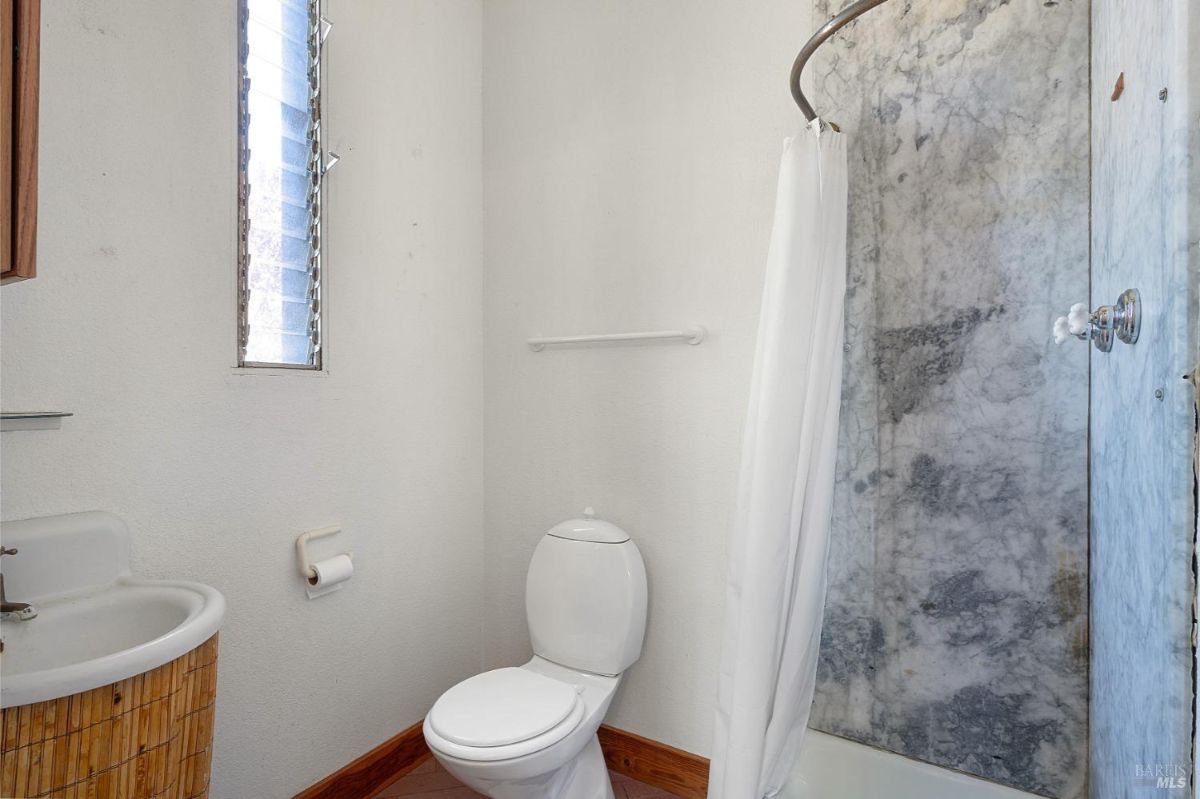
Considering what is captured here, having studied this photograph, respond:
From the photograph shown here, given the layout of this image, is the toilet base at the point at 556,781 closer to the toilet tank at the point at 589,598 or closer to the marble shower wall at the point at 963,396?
the toilet tank at the point at 589,598

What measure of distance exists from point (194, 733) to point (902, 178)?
1.93 metres

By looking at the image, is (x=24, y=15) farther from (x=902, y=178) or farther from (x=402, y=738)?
(x=402, y=738)

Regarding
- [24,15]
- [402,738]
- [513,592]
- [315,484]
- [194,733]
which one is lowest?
[402,738]

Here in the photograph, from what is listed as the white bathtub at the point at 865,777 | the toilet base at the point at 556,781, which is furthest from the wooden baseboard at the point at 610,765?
the white bathtub at the point at 865,777

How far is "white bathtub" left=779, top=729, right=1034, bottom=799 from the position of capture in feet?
4.66

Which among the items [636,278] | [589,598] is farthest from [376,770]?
[636,278]

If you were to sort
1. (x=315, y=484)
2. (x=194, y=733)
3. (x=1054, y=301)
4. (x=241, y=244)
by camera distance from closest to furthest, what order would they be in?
A: (x=194, y=733), (x=1054, y=301), (x=241, y=244), (x=315, y=484)

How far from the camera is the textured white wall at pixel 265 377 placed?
1168mm

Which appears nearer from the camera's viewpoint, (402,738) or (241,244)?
(241,244)

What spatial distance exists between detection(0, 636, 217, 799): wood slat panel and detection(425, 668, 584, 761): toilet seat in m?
0.50

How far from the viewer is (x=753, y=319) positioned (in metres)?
1.66

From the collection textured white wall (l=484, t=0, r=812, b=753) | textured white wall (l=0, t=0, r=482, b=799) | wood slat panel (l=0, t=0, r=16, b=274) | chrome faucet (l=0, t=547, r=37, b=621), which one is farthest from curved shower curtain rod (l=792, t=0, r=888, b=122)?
chrome faucet (l=0, t=547, r=37, b=621)

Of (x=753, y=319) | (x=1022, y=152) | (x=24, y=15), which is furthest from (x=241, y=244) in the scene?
(x=1022, y=152)

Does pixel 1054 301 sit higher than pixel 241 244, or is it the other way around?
pixel 241 244
